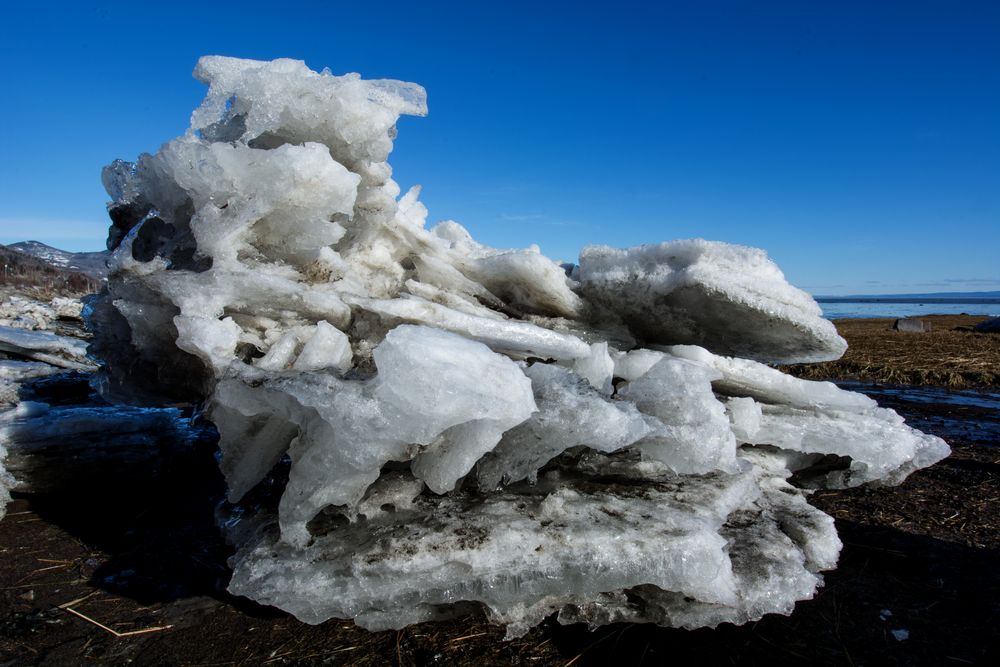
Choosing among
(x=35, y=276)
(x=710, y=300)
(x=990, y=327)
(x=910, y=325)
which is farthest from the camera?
(x=35, y=276)

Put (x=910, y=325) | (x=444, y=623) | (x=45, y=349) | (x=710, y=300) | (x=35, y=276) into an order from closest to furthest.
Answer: (x=444, y=623) < (x=710, y=300) < (x=45, y=349) < (x=910, y=325) < (x=35, y=276)

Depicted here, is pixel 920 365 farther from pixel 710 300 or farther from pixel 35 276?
pixel 35 276

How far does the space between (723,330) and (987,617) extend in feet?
6.73

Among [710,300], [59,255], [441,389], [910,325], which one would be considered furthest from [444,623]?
[59,255]

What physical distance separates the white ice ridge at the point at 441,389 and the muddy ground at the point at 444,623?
5.4 inches

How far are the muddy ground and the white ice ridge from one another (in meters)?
0.14

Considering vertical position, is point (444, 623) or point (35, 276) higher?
point (35, 276)

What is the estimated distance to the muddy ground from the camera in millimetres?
2428

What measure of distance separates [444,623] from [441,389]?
1174 mm

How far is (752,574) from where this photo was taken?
2672 mm

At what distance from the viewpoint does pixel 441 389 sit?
2355 millimetres

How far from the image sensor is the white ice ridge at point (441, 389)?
2436mm

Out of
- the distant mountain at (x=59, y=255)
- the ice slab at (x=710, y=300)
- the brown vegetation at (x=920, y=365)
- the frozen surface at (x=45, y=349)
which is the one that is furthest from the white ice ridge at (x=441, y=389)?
the distant mountain at (x=59, y=255)

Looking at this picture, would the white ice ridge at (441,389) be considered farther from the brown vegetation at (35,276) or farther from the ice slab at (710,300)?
the brown vegetation at (35,276)
